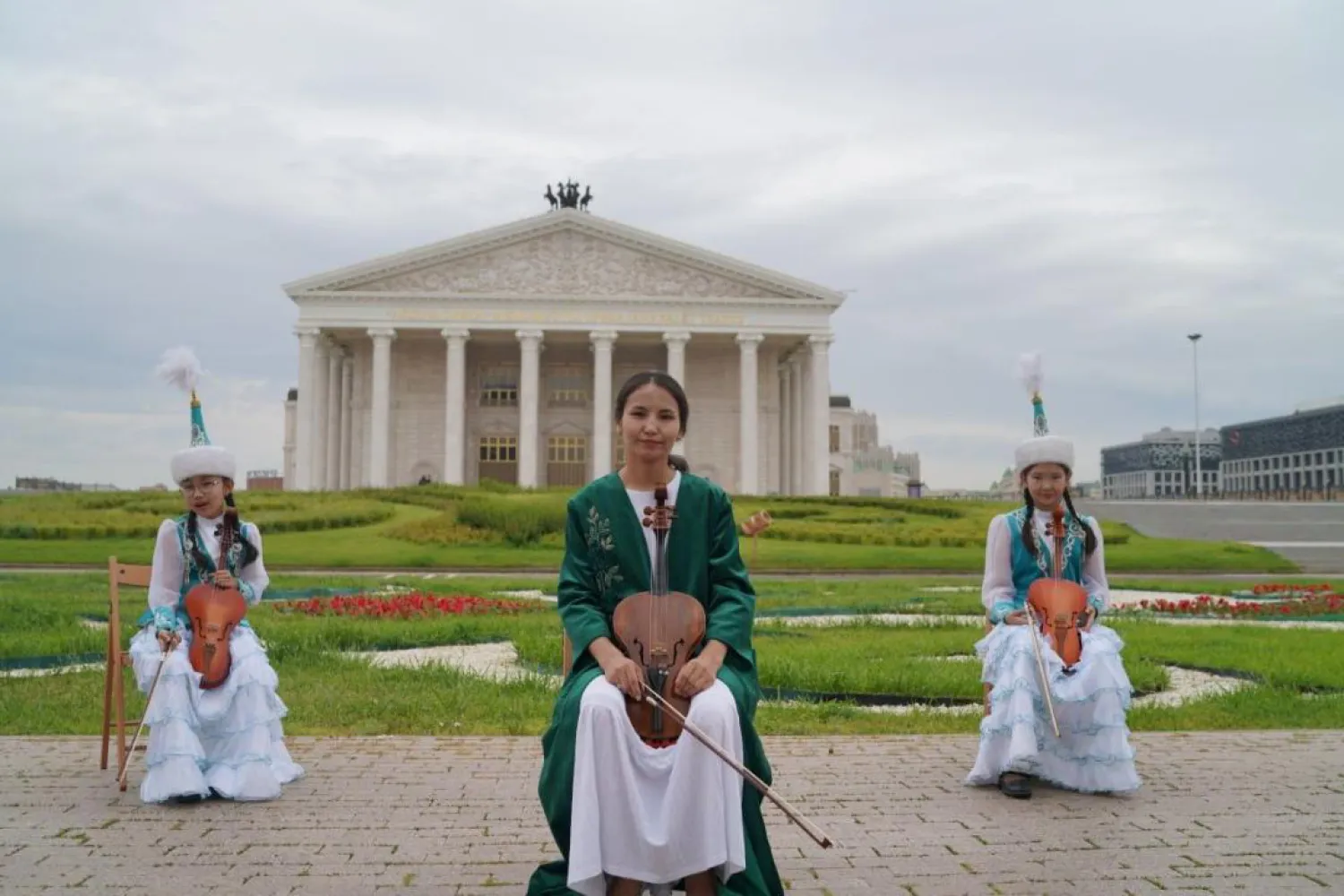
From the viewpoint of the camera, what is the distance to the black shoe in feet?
20.7

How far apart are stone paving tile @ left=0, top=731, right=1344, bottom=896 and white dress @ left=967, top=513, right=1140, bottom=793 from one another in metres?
0.13

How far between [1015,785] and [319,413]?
5542 centimetres

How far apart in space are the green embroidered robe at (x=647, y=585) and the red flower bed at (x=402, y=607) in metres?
10.0

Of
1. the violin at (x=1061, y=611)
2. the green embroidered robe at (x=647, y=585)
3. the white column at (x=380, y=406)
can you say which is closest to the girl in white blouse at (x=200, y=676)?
the green embroidered robe at (x=647, y=585)

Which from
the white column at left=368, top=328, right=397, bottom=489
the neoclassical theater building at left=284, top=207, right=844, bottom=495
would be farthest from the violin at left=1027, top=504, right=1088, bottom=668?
the white column at left=368, top=328, right=397, bottom=489

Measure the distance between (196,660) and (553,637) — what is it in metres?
5.97

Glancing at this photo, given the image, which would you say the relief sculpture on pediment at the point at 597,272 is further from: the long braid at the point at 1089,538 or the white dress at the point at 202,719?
the white dress at the point at 202,719

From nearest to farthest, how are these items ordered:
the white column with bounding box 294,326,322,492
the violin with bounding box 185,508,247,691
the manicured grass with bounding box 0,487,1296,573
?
the violin with bounding box 185,508,247,691, the manicured grass with bounding box 0,487,1296,573, the white column with bounding box 294,326,322,492

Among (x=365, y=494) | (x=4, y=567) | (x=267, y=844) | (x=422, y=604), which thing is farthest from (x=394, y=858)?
(x=365, y=494)

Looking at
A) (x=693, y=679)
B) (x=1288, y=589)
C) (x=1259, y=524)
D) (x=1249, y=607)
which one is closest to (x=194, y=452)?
(x=693, y=679)

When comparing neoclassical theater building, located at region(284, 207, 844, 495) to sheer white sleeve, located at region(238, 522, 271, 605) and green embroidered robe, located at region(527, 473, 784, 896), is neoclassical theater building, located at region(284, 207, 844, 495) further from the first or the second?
green embroidered robe, located at region(527, 473, 784, 896)

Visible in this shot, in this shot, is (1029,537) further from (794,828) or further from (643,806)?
(643,806)

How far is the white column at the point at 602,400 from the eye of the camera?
58.2m

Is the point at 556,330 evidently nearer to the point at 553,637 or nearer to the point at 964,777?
the point at 553,637
